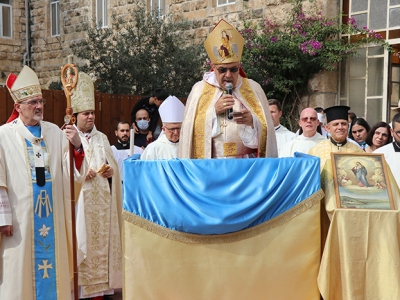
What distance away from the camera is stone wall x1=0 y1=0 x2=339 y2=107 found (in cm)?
1237

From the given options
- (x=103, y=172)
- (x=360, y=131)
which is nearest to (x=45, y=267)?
(x=103, y=172)

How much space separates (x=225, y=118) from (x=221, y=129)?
0.09 metres

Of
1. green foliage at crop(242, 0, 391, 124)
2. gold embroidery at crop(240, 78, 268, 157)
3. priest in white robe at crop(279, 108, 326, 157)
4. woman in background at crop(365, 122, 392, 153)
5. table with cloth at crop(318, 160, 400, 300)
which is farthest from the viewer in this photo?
green foliage at crop(242, 0, 391, 124)

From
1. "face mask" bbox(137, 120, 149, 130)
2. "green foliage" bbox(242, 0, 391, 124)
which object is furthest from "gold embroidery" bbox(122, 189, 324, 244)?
"green foliage" bbox(242, 0, 391, 124)

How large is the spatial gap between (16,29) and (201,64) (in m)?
7.67

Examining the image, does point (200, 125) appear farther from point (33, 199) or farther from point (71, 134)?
point (33, 199)

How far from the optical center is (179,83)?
1380cm

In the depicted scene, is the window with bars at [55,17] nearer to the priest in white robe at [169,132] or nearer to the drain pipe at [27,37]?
the drain pipe at [27,37]

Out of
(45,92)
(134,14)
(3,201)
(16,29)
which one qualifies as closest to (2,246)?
(3,201)

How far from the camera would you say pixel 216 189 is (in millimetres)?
4348

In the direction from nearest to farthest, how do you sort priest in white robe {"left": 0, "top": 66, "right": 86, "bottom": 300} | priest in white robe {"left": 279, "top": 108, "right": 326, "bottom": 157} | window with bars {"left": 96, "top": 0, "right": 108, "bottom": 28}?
priest in white robe {"left": 0, "top": 66, "right": 86, "bottom": 300} → priest in white robe {"left": 279, "top": 108, "right": 326, "bottom": 157} → window with bars {"left": 96, "top": 0, "right": 108, "bottom": 28}

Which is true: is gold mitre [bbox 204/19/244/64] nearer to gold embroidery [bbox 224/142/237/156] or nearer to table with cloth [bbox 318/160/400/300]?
gold embroidery [bbox 224/142/237/156]

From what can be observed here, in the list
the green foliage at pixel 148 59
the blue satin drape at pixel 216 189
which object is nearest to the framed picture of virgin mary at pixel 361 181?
the blue satin drape at pixel 216 189

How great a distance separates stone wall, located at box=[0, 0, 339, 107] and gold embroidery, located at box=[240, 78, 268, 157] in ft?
24.0
